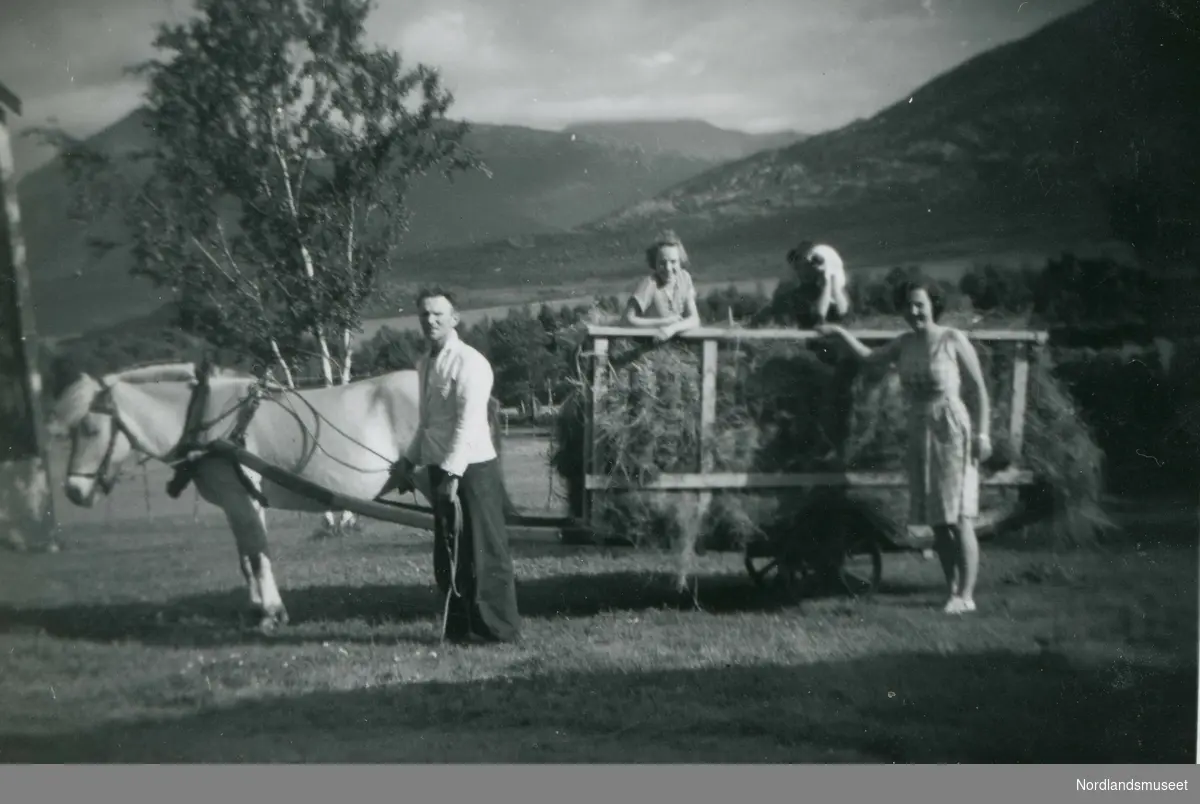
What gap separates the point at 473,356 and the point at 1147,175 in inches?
138

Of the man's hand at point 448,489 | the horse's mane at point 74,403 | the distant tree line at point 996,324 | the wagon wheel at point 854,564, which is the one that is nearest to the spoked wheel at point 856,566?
the wagon wheel at point 854,564

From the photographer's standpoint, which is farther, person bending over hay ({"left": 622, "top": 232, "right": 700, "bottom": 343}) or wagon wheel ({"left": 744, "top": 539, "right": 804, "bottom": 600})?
wagon wheel ({"left": 744, "top": 539, "right": 804, "bottom": 600})

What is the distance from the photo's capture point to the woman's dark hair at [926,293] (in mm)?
4875

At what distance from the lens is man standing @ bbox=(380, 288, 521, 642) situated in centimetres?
466

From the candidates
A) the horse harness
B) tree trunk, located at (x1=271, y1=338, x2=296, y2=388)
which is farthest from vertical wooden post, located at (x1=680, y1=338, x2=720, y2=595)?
the horse harness

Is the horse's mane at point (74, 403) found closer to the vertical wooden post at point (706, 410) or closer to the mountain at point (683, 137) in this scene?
the mountain at point (683, 137)

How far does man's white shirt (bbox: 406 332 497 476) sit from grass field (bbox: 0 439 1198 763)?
27 centimetres

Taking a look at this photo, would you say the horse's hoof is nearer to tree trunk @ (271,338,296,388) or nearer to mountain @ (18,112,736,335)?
tree trunk @ (271,338,296,388)

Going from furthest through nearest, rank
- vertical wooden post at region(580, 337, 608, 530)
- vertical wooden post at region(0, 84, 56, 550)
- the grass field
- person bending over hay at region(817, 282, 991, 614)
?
vertical wooden post at region(0, 84, 56, 550), person bending over hay at region(817, 282, 991, 614), the grass field, vertical wooden post at region(580, 337, 608, 530)

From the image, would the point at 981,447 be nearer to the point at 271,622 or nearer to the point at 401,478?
the point at 401,478

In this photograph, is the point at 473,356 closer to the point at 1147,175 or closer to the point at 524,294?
the point at 524,294

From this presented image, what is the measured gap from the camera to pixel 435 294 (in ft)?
15.7

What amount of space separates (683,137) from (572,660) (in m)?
2.60

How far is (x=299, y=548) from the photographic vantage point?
4.91m
